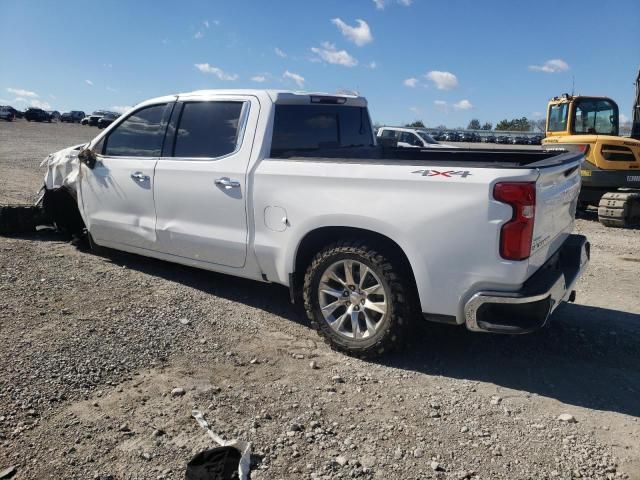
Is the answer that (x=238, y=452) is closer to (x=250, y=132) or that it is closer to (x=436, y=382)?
(x=436, y=382)

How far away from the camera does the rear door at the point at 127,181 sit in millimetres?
5297

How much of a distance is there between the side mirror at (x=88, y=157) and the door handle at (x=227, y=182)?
6.30ft

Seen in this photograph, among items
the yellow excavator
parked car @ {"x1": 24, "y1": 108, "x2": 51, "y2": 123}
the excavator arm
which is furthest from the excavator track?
parked car @ {"x1": 24, "y1": 108, "x2": 51, "y2": 123}

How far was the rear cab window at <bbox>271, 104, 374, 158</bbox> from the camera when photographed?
4.66m

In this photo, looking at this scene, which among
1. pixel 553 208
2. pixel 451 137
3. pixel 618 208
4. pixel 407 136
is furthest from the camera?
→ pixel 451 137

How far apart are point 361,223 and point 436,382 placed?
3.88 ft

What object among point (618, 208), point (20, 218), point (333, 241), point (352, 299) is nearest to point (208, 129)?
point (333, 241)

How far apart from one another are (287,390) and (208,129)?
245 centimetres

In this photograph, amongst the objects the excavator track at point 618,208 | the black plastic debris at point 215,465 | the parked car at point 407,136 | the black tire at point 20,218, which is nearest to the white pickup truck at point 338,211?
the black plastic debris at point 215,465

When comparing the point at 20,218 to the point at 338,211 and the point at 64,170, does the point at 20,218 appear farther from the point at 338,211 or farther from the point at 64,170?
the point at 338,211

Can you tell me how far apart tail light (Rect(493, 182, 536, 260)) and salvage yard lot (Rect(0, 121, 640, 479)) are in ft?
3.02

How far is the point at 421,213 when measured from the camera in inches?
141

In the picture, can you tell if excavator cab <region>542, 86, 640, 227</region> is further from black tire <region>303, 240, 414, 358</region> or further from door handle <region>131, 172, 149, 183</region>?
door handle <region>131, 172, 149, 183</region>

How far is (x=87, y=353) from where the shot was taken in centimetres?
397
